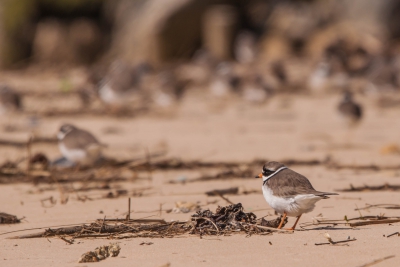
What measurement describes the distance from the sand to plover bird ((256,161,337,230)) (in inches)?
7.5

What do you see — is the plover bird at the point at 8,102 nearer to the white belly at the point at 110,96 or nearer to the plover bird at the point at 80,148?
the white belly at the point at 110,96

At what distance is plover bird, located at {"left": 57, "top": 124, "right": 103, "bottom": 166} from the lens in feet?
27.3

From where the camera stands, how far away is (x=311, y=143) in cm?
1062

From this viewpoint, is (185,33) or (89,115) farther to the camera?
(185,33)

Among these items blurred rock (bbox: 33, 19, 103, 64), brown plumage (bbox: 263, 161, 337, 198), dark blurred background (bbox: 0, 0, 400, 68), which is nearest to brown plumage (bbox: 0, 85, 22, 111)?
brown plumage (bbox: 263, 161, 337, 198)

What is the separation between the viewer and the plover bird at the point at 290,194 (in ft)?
16.6

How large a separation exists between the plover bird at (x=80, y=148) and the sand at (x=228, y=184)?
2.88 ft

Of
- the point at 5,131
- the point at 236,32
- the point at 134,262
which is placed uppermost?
the point at 236,32

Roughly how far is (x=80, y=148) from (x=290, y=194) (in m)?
3.83

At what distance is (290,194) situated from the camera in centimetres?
509

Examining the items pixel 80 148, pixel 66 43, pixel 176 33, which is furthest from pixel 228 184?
pixel 66 43

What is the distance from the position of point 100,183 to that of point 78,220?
5.62 ft

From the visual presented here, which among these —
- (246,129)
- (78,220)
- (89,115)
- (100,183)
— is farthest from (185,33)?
(78,220)

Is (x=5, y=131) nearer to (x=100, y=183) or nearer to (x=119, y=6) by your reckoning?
(x=100, y=183)
